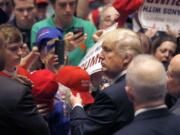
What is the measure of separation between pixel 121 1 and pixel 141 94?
9.71ft

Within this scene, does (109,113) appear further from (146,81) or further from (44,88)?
(146,81)

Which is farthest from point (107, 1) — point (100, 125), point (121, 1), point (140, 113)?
point (140, 113)

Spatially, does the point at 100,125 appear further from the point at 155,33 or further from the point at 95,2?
the point at 95,2

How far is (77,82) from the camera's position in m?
7.02

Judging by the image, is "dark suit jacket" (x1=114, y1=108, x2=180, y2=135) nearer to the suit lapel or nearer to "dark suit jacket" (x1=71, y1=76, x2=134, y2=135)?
the suit lapel

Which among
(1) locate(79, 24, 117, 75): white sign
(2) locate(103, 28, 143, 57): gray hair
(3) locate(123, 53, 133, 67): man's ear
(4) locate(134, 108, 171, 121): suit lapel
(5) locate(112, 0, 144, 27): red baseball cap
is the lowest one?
(1) locate(79, 24, 117, 75): white sign

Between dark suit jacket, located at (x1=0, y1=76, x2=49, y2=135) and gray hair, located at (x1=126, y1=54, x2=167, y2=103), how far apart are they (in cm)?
84

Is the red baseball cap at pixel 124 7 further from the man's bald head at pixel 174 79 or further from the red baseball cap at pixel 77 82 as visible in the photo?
the man's bald head at pixel 174 79

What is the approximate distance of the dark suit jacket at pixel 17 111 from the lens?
5789 mm

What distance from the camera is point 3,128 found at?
19.1 ft

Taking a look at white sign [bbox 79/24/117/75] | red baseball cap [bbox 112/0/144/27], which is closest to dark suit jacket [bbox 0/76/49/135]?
white sign [bbox 79/24/117/75]

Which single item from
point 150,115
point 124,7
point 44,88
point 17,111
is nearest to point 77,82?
point 44,88

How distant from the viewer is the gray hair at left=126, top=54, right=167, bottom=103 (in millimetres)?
5340

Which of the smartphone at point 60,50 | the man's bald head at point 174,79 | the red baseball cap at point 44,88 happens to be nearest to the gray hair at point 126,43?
the man's bald head at point 174,79
